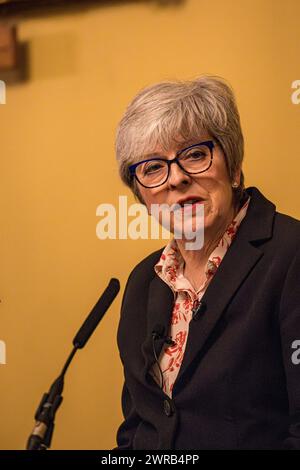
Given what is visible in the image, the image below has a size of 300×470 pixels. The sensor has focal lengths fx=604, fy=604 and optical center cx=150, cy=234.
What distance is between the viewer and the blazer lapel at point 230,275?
3.23 ft

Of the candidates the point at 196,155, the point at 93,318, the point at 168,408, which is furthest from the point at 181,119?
the point at 168,408

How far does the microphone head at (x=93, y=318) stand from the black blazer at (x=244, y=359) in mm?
146

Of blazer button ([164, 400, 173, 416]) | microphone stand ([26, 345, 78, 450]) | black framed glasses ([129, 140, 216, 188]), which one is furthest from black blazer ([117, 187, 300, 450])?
microphone stand ([26, 345, 78, 450])

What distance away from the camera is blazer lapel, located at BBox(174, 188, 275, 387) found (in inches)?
38.7

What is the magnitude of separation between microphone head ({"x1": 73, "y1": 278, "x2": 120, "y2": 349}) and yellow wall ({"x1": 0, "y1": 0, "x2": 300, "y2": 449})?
1.03 feet

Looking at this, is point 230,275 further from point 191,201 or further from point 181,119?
point 181,119

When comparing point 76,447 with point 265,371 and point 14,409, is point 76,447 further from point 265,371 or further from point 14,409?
point 265,371

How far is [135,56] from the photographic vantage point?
1.28 meters

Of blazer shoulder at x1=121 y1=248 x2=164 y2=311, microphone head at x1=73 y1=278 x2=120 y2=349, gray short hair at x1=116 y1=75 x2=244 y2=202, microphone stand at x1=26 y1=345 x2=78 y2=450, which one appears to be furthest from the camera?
blazer shoulder at x1=121 y1=248 x2=164 y2=311

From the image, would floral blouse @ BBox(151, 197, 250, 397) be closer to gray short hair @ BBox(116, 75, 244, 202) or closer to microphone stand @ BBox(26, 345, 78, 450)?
gray short hair @ BBox(116, 75, 244, 202)

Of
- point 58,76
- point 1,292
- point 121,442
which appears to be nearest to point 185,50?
point 58,76

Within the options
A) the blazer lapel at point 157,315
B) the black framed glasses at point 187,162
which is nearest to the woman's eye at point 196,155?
the black framed glasses at point 187,162
